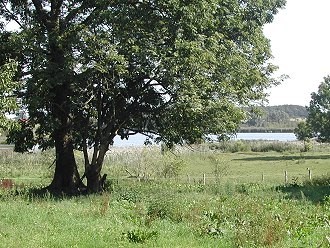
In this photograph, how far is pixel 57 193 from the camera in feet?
79.0

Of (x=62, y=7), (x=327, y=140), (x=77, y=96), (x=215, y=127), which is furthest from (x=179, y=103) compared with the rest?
(x=327, y=140)

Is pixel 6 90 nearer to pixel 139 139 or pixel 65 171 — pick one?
pixel 65 171

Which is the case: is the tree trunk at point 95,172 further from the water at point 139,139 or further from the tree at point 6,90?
the tree at point 6,90

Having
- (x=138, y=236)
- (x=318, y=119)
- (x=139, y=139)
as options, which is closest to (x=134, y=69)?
(x=138, y=236)

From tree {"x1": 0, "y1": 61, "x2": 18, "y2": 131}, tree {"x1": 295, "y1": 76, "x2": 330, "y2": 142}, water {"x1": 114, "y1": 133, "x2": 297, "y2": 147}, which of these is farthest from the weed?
tree {"x1": 295, "y1": 76, "x2": 330, "y2": 142}

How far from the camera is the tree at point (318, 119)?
267 feet

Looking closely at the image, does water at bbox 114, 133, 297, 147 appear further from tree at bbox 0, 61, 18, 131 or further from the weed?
the weed

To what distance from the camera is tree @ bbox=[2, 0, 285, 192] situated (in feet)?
69.8

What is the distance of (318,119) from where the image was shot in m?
82.8

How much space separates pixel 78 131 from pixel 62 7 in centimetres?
638

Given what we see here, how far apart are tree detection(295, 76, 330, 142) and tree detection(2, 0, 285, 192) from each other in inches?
2261

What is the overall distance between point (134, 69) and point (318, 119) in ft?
219

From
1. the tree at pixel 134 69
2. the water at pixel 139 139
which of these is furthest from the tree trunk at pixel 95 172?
the water at pixel 139 139

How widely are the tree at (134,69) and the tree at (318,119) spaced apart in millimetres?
57435
